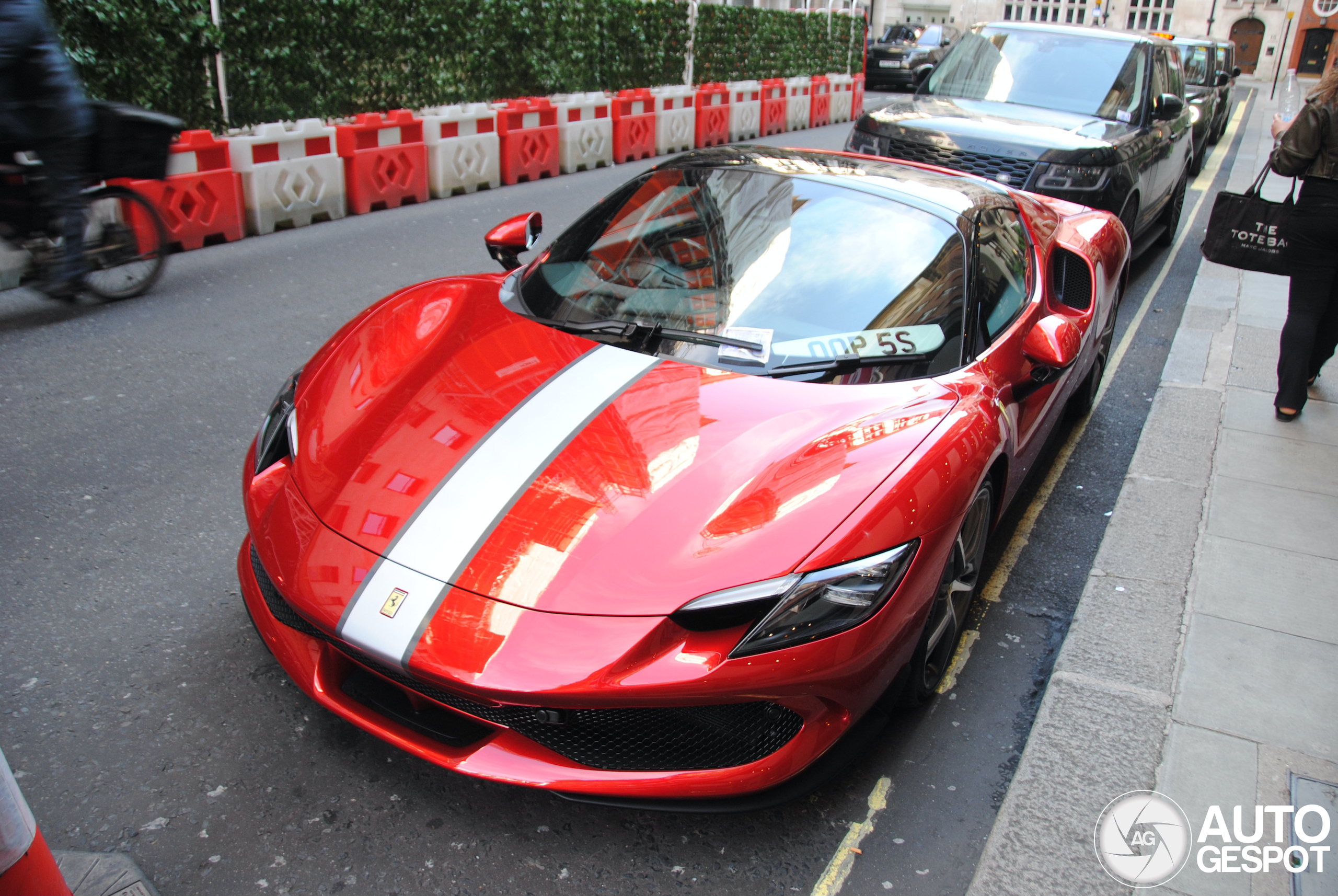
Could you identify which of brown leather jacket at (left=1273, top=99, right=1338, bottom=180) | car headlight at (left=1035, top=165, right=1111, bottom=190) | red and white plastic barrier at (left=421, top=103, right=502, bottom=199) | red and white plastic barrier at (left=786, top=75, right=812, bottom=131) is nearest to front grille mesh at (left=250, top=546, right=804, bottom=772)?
brown leather jacket at (left=1273, top=99, right=1338, bottom=180)

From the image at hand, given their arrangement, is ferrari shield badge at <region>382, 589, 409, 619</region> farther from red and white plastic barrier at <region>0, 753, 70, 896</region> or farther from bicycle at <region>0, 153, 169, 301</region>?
bicycle at <region>0, 153, 169, 301</region>

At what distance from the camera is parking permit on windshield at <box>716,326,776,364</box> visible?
2898 mm

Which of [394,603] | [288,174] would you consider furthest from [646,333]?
[288,174]

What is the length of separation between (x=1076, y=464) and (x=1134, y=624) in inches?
60.3

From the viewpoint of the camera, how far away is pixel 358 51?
1045cm

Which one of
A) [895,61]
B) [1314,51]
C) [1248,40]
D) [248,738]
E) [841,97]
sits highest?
[1248,40]

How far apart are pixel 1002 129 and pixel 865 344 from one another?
4.88 metres

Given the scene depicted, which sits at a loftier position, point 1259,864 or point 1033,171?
point 1033,171

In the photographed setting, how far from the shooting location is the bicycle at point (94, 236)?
17.7ft

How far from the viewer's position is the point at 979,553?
302 centimetres

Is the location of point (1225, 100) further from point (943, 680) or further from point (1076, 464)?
point (943, 680)

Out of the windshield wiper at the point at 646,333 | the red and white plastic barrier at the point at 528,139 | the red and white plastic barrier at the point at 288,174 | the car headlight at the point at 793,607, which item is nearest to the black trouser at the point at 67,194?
the red and white plastic barrier at the point at 288,174

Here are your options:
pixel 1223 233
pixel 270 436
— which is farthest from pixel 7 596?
pixel 1223 233

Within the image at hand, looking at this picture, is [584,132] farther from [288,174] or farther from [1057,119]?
[1057,119]
